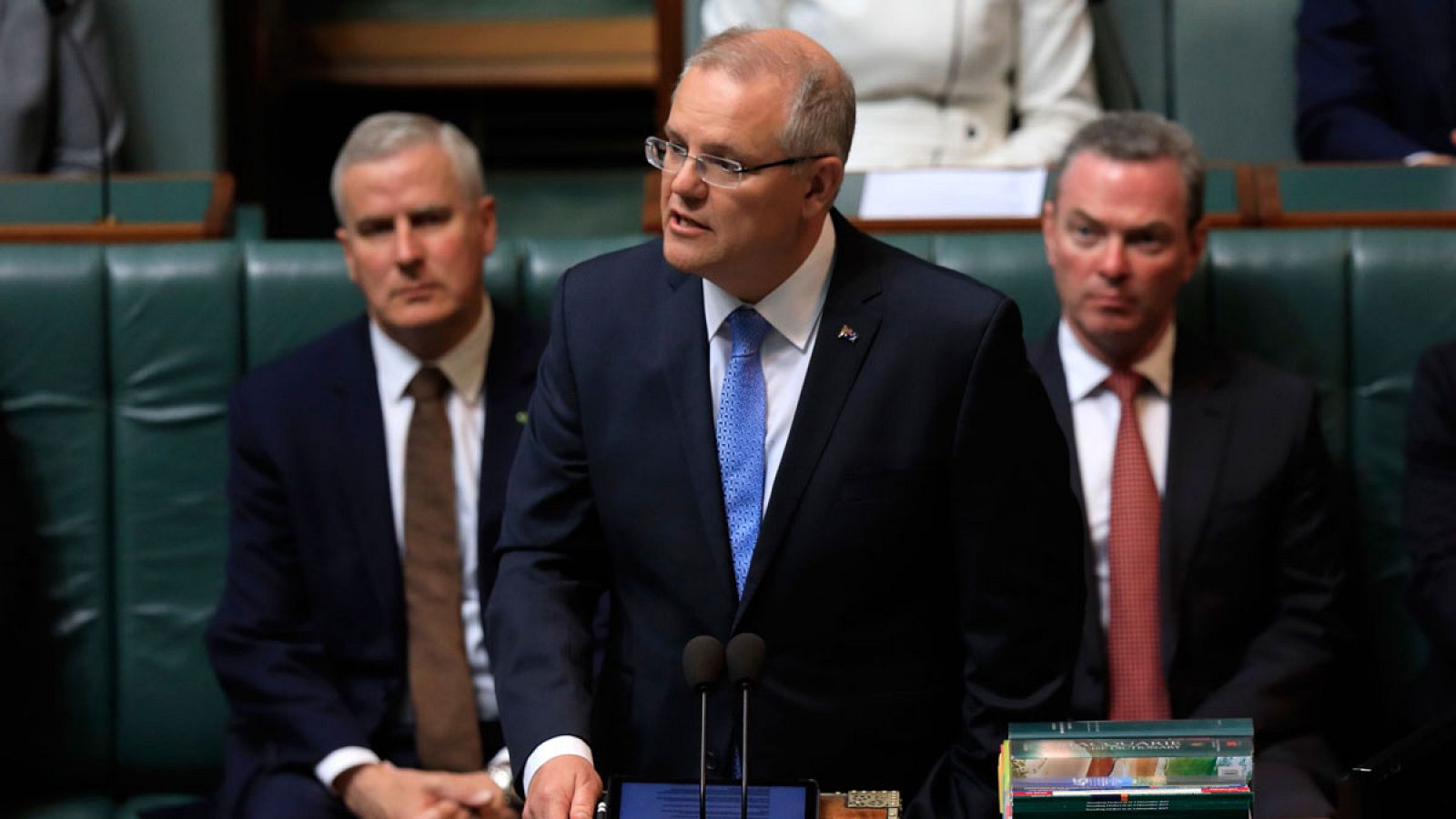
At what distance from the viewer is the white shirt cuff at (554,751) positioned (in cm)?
170

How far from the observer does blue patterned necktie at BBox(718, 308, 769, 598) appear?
5.94ft

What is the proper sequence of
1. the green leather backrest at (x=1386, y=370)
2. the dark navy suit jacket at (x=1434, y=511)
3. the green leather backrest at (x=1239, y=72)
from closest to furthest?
1. the dark navy suit jacket at (x=1434, y=511)
2. the green leather backrest at (x=1386, y=370)
3. the green leather backrest at (x=1239, y=72)

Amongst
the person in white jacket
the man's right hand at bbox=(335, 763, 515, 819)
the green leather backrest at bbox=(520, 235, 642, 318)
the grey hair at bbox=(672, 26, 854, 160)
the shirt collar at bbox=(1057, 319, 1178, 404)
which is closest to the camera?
the grey hair at bbox=(672, 26, 854, 160)

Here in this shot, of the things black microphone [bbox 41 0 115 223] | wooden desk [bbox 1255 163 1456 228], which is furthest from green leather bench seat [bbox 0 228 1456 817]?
black microphone [bbox 41 0 115 223]

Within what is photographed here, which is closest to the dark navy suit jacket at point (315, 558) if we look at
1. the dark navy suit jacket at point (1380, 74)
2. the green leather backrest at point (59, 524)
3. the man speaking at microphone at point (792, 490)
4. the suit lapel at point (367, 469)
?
the suit lapel at point (367, 469)

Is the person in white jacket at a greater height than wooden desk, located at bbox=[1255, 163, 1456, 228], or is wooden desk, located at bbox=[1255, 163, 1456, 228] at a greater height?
the person in white jacket

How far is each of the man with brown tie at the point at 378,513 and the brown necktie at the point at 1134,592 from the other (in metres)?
0.82

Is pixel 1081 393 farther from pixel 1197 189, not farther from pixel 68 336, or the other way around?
pixel 68 336

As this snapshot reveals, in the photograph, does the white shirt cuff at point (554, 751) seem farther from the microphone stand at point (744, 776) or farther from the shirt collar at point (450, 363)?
the shirt collar at point (450, 363)

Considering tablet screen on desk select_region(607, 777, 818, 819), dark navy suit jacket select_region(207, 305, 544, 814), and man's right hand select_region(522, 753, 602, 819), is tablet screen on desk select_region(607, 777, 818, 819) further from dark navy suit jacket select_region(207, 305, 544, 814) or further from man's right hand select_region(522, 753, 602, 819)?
dark navy suit jacket select_region(207, 305, 544, 814)

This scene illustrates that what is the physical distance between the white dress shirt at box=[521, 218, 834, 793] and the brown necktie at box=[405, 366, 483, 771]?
0.75 metres

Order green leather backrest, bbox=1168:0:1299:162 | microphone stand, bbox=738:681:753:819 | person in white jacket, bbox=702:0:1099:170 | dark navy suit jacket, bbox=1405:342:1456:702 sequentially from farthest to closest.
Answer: green leather backrest, bbox=1168:0:1299:162 → person in white jacket, bbox=702:0:1099:170 → dark navy suit jacket, bbox=1405:342:1456:702 → microphone stand, bbox=738:681:753:819

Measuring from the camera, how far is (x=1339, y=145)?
3301mm

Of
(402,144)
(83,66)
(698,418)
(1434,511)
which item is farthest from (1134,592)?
(83,66)
